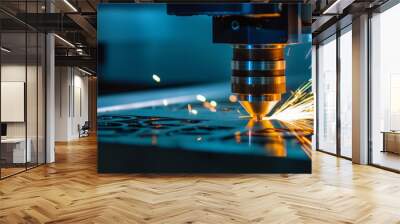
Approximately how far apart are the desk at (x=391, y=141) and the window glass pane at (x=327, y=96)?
2632 mm

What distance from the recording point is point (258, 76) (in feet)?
22.5

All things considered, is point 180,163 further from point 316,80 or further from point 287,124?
point 316,80

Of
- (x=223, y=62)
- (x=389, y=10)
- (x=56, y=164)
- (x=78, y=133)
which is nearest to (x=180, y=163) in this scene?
(x=223, y=62)

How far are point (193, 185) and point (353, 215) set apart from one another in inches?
101

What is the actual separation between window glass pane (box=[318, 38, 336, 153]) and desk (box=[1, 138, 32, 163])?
24.0 ft

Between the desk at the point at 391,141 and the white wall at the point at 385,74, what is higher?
the white wall at the point at 385,74

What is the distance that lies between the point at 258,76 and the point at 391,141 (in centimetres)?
299

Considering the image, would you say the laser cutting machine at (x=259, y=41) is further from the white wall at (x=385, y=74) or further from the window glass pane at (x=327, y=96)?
the window glass pane at (x=327, y=96)

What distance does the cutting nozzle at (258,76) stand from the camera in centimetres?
686

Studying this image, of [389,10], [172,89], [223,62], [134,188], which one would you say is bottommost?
[134,188]

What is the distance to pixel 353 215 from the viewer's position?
4.25 m

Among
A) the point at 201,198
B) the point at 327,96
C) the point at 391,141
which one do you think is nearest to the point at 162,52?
the point at 201,198

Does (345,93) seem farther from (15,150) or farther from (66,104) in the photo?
(66,104)

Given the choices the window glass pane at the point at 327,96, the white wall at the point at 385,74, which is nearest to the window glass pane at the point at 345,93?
the window glass pane at the point at 327,96
